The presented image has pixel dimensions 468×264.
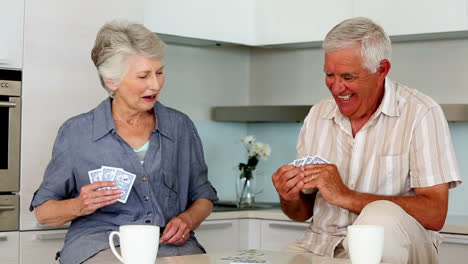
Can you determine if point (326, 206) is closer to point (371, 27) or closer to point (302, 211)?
point (302, 211)

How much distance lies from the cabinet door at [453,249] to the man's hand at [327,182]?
1060mm

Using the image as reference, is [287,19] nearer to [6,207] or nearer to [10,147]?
[10,147]

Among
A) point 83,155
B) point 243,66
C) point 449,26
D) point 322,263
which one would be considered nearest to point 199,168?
point 83,155

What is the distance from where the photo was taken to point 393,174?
2871mm

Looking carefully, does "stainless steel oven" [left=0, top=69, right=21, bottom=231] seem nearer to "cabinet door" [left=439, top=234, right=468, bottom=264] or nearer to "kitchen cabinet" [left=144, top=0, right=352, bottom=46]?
"kitchen cabinet" [left=144, top=0, right=352, bottom=46]

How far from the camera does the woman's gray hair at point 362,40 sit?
9.59 feet

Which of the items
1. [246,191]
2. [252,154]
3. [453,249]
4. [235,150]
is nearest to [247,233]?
[246,191]

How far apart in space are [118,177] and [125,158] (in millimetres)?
220

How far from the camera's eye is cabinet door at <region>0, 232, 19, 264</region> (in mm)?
3363

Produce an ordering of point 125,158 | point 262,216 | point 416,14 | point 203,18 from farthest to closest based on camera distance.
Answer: point 203,18 → point 262,216 → point 416,14 → point 125,158

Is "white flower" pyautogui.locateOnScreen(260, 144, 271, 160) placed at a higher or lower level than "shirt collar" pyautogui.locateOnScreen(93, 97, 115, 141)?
lower

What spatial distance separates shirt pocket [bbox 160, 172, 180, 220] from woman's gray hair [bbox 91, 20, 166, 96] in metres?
0.39

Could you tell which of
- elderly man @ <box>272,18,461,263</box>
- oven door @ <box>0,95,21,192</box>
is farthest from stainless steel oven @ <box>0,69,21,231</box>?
elderly man @ <box>272,18,461,263</box>

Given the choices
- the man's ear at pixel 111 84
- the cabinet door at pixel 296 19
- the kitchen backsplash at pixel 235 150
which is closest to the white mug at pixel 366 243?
the man's ear at pixel 111 84
